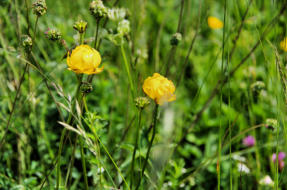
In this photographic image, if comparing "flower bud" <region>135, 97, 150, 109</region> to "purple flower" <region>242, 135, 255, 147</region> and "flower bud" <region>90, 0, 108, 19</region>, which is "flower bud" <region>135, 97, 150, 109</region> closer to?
"flower bud" <region>90, 0, 108, 19</region>

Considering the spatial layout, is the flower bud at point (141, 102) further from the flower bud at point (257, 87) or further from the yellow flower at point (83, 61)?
the flower bud at point (257, 87)

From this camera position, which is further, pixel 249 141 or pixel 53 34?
pixel 249 141

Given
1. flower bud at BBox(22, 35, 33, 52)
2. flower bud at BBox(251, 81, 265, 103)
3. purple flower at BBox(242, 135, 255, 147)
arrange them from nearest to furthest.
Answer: flower bud at BBox(22, 35, 33, 52), flower bud at BBox(251, 81, 265, 103), purple flower at BBox(242, 135, 255, 147)

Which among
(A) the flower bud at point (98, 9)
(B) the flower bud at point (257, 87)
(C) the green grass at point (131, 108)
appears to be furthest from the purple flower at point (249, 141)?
(A) the flower bud at point (98, 9)

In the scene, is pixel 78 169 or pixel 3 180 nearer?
pixel 3 180

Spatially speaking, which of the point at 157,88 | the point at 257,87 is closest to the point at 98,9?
the point at 157,88

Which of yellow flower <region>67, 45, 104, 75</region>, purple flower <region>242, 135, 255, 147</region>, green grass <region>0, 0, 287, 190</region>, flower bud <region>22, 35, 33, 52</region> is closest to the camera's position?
yellow flower <region>67, 45, 104, 75</region>

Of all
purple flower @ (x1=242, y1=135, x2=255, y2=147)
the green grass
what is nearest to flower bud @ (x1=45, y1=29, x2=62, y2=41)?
the green grass

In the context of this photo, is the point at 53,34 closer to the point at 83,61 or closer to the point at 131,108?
the point at 83,61

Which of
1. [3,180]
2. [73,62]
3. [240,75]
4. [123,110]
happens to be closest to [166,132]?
[73,62]

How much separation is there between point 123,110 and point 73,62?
881 mm

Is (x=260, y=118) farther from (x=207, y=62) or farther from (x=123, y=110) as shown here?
(x=123, y=110)

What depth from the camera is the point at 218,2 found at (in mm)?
2648

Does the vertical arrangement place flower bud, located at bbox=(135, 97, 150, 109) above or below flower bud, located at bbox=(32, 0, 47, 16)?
below
